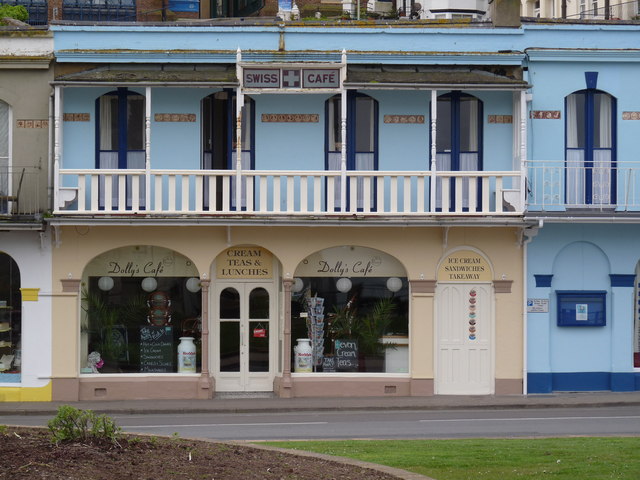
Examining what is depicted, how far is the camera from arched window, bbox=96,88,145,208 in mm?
27578

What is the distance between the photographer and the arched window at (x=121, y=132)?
27578mm

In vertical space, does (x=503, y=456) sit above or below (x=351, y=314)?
below

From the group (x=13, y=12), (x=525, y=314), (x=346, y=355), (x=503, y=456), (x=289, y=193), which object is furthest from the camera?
(x=13, y=12)

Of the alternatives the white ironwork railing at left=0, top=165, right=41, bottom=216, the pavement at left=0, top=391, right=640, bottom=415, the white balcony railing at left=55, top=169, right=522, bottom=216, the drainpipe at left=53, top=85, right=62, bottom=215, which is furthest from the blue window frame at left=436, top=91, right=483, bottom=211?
the white ironwork railing at left=0, top=165, right=41, bottom=216

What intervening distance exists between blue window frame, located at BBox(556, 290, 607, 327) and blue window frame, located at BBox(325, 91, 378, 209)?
4490 mm

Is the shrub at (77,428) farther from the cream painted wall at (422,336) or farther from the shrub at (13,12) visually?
the shrub at (13,12)

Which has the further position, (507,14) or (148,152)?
(507,14)

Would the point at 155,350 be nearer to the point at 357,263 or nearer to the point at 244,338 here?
the point at 244,338

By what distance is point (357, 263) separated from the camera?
27.7 metres

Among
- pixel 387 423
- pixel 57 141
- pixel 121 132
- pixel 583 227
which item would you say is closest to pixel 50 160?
pixel 57 141

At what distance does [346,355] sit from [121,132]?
657 centimetres

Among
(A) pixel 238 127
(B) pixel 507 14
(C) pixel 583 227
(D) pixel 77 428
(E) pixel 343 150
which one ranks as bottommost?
(D) pixel 77 428

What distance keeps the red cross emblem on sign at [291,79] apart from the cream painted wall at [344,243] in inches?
116

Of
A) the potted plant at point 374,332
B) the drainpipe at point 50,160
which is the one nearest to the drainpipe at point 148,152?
the drainpipe at point 50,160
